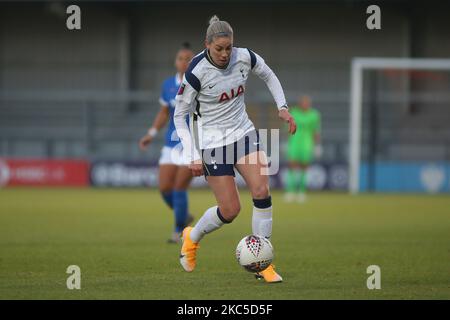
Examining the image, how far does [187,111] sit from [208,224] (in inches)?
44.8

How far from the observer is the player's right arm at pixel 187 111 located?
827 centimetres

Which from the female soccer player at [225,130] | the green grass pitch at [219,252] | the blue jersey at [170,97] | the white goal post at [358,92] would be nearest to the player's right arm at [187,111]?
the female soccer player at [225,130]

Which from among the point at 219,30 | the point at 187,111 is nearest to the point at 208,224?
the point at 187,111

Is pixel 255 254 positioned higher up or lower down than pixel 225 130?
lower down

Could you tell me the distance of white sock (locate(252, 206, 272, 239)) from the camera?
845 centimetres

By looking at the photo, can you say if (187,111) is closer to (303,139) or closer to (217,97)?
(217,97)

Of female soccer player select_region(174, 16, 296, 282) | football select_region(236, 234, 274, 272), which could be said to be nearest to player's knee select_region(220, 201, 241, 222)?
female soccer player select_region(174, 16, 296, 282)

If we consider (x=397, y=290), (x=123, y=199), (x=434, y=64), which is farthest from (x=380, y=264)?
(x=434, y=64)

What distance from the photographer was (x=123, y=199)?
21.7 metres

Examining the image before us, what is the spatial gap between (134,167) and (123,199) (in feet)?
18.9

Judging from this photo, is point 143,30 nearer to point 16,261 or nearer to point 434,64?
point 434,64

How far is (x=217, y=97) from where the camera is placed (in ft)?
27.4

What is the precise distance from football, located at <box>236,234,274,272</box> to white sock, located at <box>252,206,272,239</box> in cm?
21

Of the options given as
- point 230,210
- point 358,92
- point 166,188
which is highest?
point 358,92
